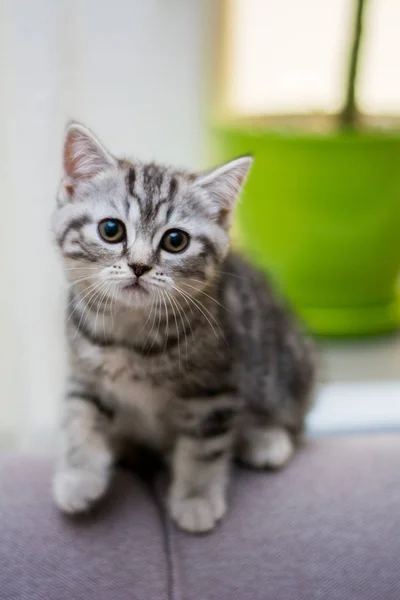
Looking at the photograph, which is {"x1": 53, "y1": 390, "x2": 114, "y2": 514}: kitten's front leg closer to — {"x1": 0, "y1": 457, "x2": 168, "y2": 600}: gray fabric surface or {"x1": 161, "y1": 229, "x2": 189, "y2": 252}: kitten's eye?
{"x1": 0, "y1": 457, "x2": 168, "y2": 600}: gray fabric surface

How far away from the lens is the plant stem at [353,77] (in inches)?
53.5

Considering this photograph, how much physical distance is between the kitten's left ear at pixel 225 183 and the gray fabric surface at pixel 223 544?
1.27ft

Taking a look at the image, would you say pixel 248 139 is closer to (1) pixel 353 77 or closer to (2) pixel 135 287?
(1) pixel 353 77

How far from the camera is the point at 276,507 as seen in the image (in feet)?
3.10

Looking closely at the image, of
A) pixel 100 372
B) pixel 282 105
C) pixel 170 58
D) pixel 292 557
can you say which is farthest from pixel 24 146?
pixel 292 557

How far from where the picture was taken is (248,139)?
1374mm

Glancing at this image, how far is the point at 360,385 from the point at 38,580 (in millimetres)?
844

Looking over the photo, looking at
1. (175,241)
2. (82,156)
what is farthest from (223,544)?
(82,156)

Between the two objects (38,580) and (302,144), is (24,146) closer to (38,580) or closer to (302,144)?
(302,144)

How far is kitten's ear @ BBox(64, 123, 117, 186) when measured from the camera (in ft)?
2.80

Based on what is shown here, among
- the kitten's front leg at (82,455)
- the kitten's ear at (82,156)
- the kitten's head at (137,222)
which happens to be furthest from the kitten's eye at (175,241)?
the kitten's front leg at (82,455)

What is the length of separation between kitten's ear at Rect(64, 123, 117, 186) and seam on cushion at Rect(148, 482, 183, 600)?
0.44 m

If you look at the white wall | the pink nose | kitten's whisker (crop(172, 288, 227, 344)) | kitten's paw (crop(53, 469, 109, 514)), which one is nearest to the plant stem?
the white wall

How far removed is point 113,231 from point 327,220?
0.68 m
